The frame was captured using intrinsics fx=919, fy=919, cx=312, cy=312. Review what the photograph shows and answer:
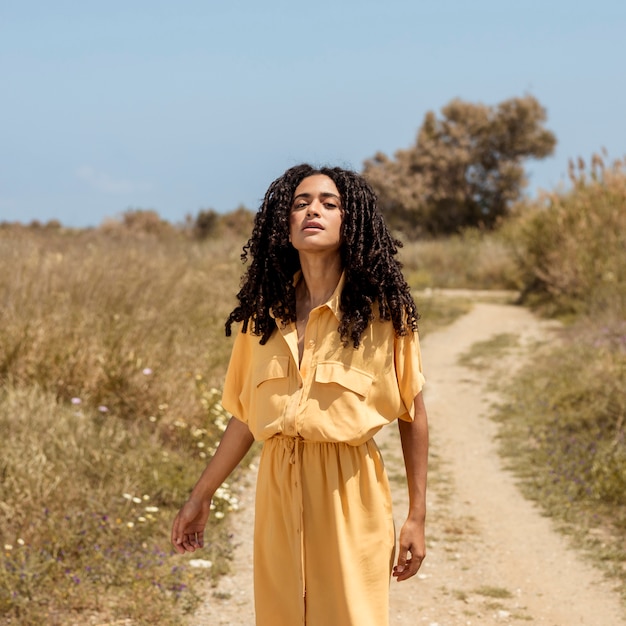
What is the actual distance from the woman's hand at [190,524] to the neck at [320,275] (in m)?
0.68

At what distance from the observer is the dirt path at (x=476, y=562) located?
4.54 m

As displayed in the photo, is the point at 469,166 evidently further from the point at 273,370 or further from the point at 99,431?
the point at 273,370

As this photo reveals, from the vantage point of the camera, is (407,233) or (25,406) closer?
(25,406)

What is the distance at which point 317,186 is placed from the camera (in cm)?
261

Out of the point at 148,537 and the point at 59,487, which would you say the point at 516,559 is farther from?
the point at 59,487

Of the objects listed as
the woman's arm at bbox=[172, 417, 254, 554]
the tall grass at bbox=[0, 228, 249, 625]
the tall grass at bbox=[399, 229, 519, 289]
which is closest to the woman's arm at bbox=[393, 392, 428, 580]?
the woman's arm at bbox=[172, 417, 254, 554]

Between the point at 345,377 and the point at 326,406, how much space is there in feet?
0.30

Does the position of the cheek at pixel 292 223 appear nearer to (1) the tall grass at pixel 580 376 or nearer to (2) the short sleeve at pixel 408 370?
(2) the short sleeve at pixel 408 370

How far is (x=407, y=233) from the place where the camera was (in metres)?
31.4

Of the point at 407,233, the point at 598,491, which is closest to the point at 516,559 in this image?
the point at 598,491

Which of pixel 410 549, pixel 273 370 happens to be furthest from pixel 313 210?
pixel 410 549

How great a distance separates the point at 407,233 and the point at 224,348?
22.9 m

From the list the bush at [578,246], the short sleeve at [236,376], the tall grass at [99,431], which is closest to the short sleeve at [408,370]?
the short sleeve at [236,376]

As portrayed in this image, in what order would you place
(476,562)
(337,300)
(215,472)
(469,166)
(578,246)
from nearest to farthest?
(337,300) → (215,472) → (476,562) → (578,246) → (469,166)
